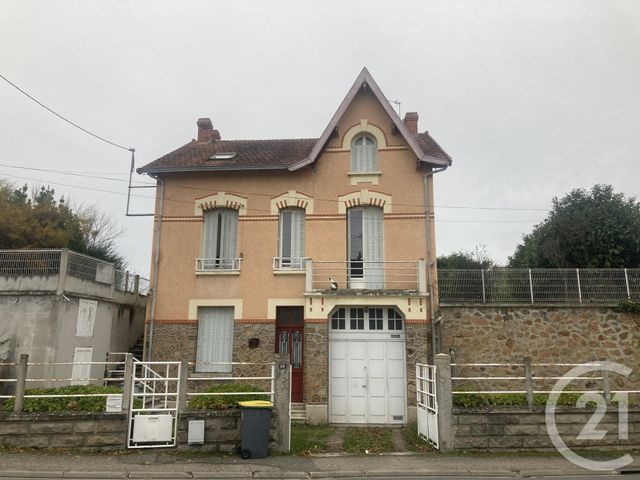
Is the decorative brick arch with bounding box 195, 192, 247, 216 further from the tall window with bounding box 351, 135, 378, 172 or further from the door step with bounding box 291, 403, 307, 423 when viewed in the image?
the door step with bounding box 291, 403, 307, 423

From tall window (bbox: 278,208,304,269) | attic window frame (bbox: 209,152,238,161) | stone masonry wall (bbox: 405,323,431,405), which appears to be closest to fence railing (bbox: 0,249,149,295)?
attic window frame (bbox: 209,152,238,161)

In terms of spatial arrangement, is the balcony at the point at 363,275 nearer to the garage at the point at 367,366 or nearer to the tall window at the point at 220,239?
the garage at the point at 367,366

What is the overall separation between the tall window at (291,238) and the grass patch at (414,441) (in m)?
5.40

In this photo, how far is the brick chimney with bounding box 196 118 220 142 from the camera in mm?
18562

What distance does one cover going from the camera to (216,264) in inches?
595

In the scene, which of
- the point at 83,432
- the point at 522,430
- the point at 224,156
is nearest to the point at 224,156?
the point at 224,156

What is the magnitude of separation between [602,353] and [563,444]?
15.5 ft

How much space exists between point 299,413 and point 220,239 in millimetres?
5704

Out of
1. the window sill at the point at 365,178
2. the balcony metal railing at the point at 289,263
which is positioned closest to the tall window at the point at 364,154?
the window sill at the point at 365,178

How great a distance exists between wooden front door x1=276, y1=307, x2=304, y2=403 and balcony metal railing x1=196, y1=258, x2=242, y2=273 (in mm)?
1889

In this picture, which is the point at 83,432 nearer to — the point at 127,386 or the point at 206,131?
the point at 127,386

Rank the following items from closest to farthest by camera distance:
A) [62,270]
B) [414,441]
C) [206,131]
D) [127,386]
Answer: [127,386], [414,441], [62,270], [206,131]

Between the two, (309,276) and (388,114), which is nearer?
(309,276)

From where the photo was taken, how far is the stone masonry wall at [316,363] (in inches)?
527
